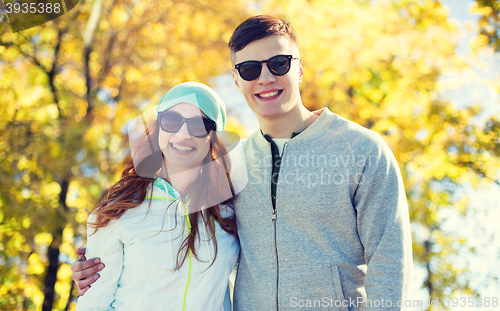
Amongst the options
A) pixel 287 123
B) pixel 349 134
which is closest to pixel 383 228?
pixel 349 134

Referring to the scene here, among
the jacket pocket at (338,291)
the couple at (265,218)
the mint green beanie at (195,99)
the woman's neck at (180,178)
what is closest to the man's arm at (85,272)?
the couple at (265,218)

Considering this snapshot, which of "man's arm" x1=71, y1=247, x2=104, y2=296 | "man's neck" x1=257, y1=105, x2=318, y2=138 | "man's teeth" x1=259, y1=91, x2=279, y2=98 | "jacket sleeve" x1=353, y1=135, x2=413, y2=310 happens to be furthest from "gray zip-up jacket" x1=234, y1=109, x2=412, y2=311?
"man's arm" x1=71, y1=247, x2=104, y2=296

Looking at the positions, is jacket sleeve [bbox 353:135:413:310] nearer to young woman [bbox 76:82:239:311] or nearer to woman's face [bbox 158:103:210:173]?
young woman [bbox 76:82:239:311]

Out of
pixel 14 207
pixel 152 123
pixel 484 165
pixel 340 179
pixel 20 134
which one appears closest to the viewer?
pixel 340 179

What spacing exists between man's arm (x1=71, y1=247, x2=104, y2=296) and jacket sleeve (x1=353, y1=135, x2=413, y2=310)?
5.26 ft

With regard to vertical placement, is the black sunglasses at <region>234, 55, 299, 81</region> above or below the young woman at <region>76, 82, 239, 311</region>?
above

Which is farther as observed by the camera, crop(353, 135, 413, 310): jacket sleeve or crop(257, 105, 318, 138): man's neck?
crop(257, 105, 318, 138): man's neck

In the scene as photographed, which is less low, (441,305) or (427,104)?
(427,104)

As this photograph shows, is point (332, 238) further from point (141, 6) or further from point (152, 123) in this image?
point (141, 6)

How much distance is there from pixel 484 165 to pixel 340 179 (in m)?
2.65

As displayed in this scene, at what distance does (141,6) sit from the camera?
22.2 ft

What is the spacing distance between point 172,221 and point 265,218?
1.99ft

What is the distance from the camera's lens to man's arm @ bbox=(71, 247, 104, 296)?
6.67ft

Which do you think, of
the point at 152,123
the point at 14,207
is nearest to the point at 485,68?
the point at 152,123
